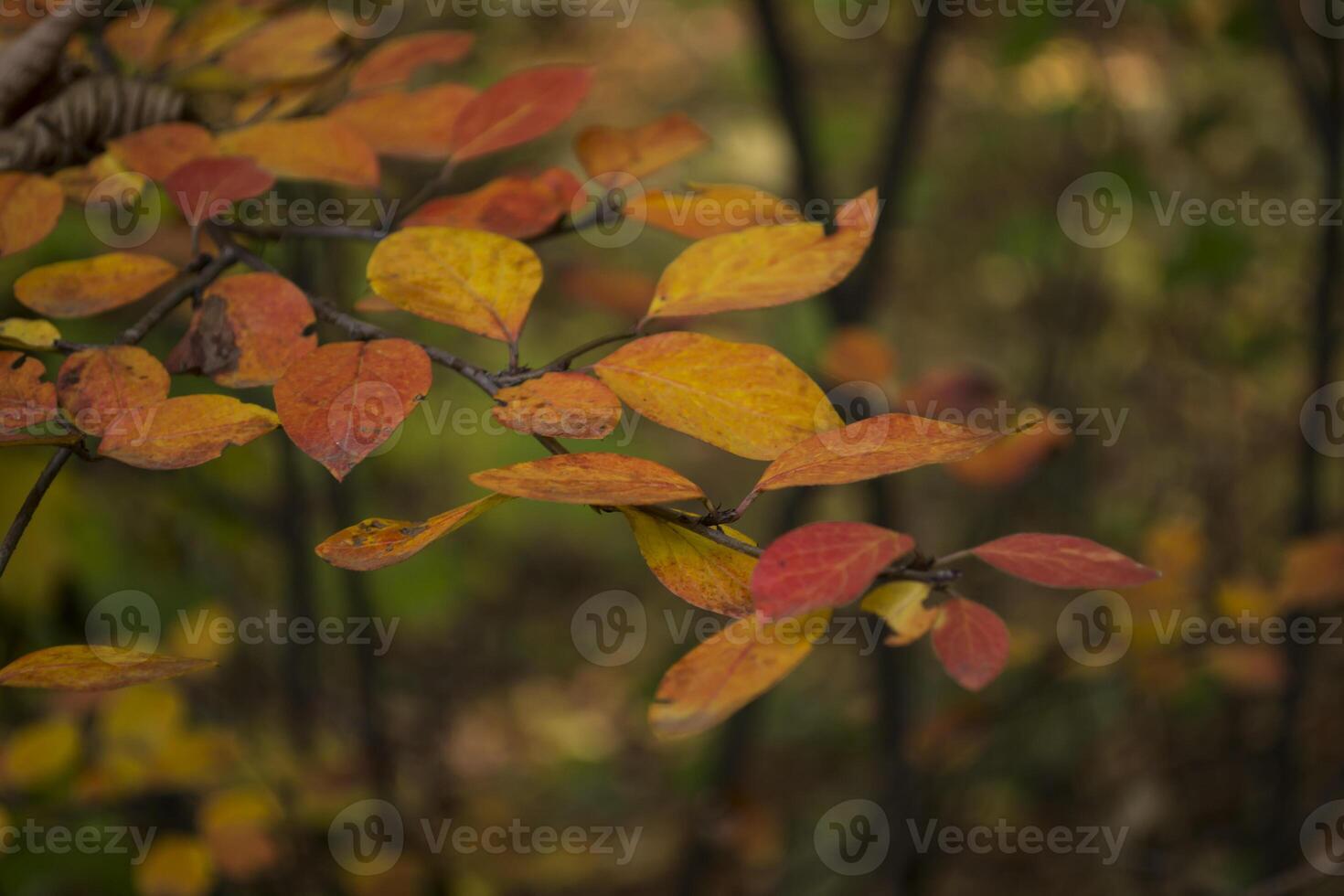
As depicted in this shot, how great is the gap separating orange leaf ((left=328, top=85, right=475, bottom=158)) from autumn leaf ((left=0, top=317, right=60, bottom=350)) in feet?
0.61

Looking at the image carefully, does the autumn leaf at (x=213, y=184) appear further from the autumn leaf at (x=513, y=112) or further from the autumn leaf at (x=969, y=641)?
the autumn leaf at (x=969, y=641)

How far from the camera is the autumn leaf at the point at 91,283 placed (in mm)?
444

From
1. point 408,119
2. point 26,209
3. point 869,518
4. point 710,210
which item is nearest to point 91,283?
point 26,209

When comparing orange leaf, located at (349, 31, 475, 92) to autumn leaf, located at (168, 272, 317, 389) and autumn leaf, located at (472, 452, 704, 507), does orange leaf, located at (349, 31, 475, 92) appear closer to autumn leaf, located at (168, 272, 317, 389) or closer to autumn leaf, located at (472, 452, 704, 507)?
autumn leaf, located at (168, 272, 317, 389)

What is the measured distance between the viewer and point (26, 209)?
0.46 meters

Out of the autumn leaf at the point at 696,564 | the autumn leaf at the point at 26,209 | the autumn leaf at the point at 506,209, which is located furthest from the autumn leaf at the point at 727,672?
the autumn leaf at the point at 26,209

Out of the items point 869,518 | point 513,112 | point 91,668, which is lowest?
point 869,518

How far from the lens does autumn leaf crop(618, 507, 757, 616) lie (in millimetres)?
334

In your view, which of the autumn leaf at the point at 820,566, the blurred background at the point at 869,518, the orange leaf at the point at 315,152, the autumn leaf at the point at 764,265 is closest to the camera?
the autumn leaf at the point at 820,566

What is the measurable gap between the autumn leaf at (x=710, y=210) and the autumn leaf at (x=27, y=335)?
0.80 ft

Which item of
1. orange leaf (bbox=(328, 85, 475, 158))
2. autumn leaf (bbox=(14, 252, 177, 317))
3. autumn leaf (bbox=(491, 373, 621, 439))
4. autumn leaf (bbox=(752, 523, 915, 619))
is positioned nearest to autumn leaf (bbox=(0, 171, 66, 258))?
autumn leaf (bbox=(14, 252, 177, 317))

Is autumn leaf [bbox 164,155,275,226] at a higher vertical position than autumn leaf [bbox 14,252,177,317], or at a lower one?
higher

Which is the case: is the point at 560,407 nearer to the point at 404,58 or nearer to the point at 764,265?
the point at 764,265

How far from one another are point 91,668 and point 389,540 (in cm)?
11
